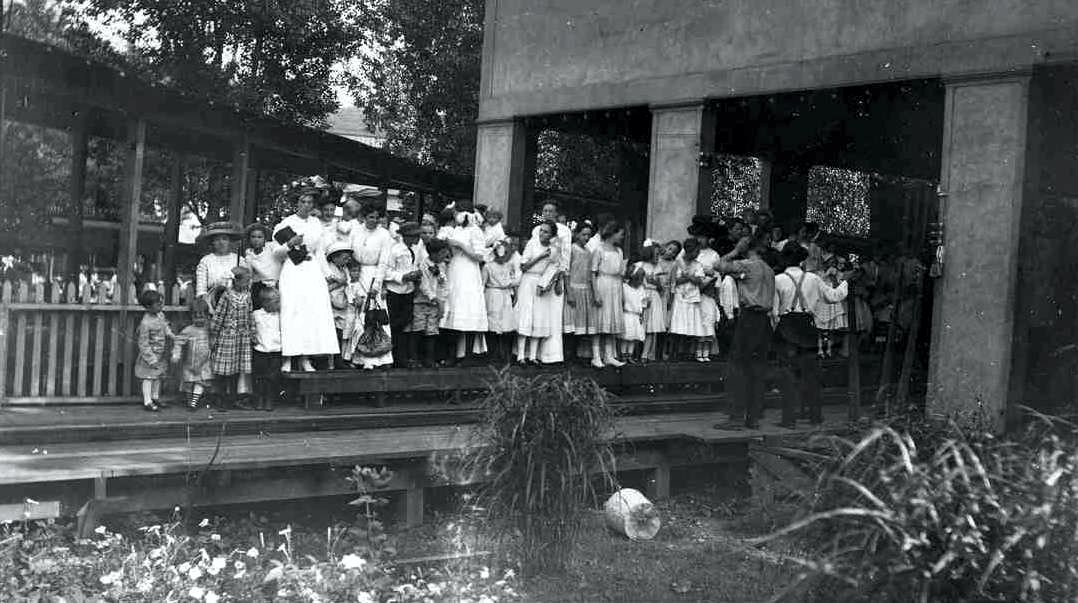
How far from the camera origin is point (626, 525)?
294 inches

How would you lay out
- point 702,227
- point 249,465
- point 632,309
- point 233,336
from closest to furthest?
point 249,465 < point 233,336 < point 632,309 < point 702,227

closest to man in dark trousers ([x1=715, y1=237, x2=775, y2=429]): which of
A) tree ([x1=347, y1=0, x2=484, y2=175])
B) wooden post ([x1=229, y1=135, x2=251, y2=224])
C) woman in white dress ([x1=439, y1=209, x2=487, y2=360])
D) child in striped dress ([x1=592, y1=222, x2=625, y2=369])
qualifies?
child in striped dress ([x1=592, y1=222, x2=625, y2=369])

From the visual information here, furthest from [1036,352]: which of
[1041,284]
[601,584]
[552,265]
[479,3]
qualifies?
[479,3]

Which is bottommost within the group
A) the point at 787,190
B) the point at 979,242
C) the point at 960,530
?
the point at 960,530

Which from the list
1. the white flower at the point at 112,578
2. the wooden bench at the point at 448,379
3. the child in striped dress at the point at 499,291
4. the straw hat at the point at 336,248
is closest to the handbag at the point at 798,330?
the wooden bench at the point at 448,379

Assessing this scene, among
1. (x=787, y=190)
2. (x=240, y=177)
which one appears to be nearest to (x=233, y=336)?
(x=240, y=177)

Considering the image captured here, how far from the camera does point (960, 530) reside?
3.44 meters

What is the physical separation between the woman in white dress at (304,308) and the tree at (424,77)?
50.5 feet

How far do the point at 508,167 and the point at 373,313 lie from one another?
7.78 m

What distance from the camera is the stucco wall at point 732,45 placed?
12.2m

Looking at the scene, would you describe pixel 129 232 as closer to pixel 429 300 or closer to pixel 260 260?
pixel 260 260

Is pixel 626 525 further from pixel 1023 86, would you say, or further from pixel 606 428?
pixel 1023 86

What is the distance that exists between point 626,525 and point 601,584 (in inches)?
49.4

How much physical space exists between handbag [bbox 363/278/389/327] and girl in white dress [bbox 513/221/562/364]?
1777 millimetres
